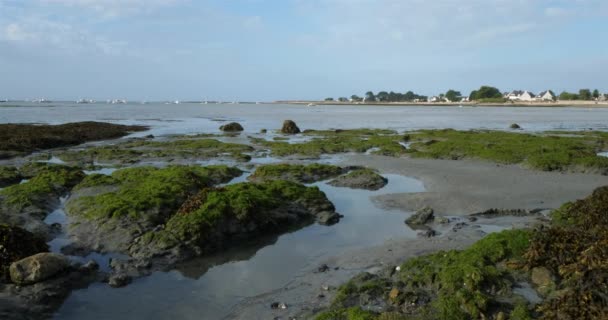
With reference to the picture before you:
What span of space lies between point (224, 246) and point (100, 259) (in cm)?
254

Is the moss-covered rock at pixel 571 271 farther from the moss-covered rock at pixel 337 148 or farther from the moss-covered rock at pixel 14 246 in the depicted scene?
the moss-covered rock at pixel 337 148

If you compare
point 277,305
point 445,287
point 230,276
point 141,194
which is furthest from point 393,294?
point 141,194

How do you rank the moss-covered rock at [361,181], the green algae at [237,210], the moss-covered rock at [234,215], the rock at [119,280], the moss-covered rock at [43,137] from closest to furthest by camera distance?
the rock at [119,280], the moss-covered rock at [234,215], the green algae at [237,210], the moss-covered rock at [361,181], the moss-covered rock at [43,137]

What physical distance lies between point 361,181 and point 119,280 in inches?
420

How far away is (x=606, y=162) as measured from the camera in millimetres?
19688

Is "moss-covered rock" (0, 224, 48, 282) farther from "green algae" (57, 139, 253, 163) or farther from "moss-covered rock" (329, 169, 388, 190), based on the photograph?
"green algae" (57, 139, 253, 163)

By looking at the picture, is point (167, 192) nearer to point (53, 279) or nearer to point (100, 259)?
point (100, 259)

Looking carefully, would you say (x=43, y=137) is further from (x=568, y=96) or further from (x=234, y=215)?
(x=568, y=96)

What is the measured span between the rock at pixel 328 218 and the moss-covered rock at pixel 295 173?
17.9ft

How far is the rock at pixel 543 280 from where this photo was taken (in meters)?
7.25

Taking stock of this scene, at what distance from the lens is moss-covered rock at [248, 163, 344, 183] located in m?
18.7

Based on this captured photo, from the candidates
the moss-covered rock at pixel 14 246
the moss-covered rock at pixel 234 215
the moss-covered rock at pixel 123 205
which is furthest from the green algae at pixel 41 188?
the moss-covered rock at pixel 234 215

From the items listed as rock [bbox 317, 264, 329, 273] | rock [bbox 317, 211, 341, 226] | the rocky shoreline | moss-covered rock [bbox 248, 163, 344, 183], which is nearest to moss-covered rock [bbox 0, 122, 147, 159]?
the rocky shoreline

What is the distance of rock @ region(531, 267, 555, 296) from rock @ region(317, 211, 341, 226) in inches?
221
